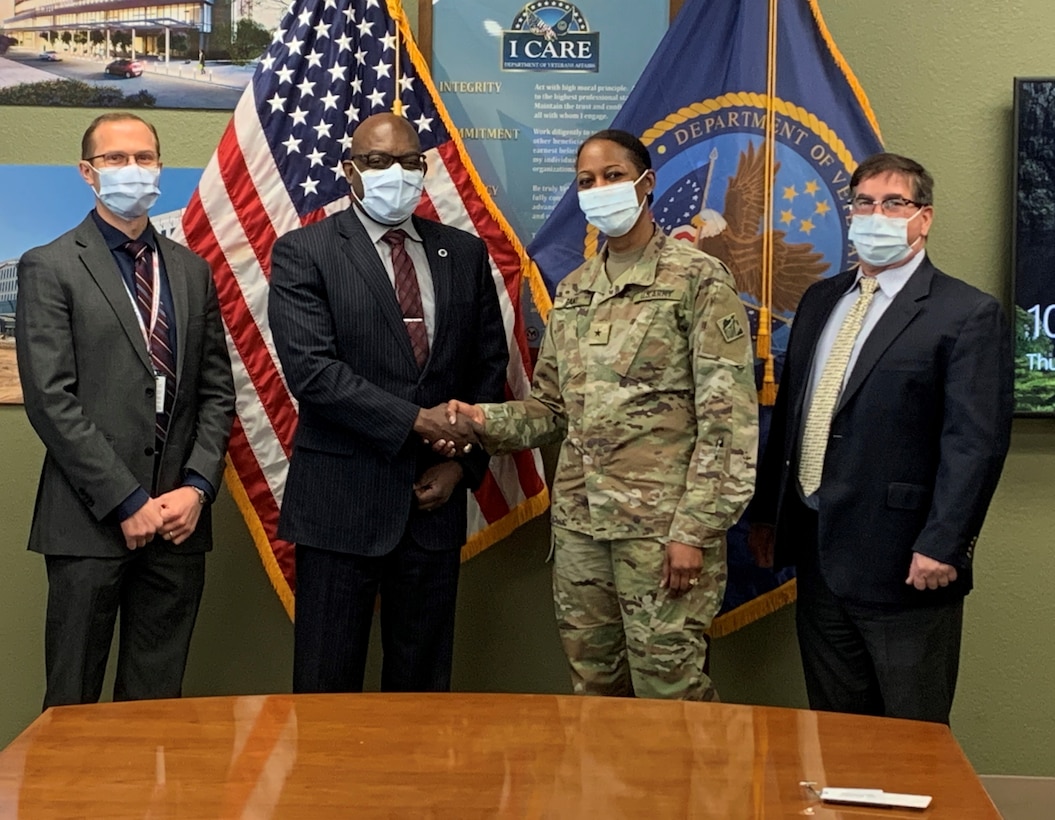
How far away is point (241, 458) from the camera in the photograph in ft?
9.98

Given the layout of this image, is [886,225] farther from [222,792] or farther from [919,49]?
[222,792]

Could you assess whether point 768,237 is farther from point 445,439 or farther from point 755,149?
point 445,439

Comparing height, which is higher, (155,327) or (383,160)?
(383,160)

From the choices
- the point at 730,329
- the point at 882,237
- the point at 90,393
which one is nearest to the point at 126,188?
the point at 90,393

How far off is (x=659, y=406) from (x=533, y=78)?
1.13 m

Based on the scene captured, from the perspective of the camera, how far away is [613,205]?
2.62 meters

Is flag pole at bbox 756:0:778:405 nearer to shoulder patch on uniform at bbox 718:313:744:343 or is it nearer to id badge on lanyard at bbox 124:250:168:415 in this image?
shoulder patch on uniform at bbox 718:313:744:343

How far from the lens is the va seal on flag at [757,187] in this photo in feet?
9.93

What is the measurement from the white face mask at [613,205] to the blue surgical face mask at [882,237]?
0.49 metres

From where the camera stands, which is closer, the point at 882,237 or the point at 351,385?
the point at 882,237

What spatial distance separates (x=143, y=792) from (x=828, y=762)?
85 cm

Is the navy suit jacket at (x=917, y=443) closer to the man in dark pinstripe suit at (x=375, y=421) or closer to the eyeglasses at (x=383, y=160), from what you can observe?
the man in dark pinstripe suit at (x=375, y=421)

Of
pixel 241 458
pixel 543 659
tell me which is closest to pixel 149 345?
pixel 241 458

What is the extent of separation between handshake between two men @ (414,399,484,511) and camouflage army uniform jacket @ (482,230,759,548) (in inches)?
1.7
